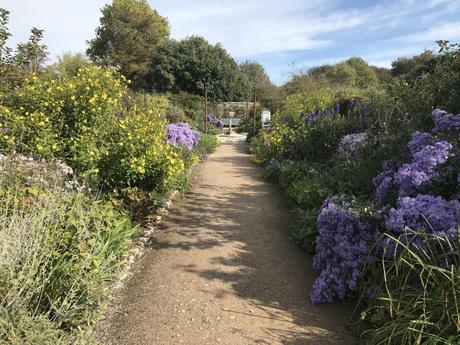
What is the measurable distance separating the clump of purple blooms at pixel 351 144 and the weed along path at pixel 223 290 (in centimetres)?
162

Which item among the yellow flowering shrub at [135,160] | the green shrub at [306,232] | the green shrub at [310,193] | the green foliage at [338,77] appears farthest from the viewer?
the green foliage at [338,77]

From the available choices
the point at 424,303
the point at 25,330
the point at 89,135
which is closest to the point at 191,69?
the point at 89,135

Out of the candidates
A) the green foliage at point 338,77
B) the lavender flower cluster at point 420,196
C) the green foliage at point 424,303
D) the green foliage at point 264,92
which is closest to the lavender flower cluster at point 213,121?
the green foliage at point 264,92

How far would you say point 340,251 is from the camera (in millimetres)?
3582

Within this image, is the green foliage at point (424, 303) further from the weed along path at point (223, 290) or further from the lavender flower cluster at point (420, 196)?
the weed along path at point (223, 290)

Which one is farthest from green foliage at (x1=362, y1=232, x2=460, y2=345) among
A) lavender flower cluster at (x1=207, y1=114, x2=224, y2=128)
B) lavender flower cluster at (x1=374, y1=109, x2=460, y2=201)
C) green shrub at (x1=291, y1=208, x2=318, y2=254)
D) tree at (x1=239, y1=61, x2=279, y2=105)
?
tree at (x1=239, y1=61, x2=279, y2=105)

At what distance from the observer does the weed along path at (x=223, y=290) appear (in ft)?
10.0

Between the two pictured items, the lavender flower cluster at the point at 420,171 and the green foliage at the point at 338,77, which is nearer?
the lavender flower cluster at the point at 420,171

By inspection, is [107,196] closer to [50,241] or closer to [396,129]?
[50,241]

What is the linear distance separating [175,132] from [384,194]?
6.25 m

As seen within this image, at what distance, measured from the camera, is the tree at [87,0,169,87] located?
37.3 meters

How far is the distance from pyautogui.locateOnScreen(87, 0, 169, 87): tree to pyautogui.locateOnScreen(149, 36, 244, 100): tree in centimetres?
604

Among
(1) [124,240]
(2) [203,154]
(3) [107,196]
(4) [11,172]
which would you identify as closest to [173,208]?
(3) [107,196]

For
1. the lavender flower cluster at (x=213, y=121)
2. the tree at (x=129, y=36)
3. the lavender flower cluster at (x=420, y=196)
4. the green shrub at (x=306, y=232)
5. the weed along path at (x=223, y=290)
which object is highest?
the tree at (x=129, y=36)
